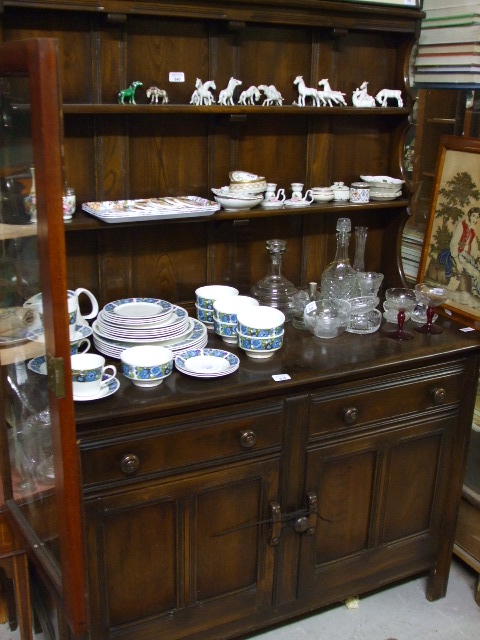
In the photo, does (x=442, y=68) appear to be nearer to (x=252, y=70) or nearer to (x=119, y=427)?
(x=252, y=70)

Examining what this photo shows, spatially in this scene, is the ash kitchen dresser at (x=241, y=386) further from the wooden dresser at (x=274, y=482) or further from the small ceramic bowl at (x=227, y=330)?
the small ceramic bowl at (x=227, y=330)

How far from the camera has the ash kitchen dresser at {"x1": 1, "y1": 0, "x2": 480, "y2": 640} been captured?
5.82 ft

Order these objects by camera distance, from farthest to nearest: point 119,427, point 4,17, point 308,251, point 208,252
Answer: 1. point 308,251
2. point 208,252
3. point 4,17
4. point 119,427

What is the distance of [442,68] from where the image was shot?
233 centimetres

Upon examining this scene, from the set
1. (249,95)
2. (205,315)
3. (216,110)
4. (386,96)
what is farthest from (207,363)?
(386,96)

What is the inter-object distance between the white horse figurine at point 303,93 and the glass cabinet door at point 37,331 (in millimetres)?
995

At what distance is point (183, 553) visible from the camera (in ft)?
6.15

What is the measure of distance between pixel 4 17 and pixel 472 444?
211 cm

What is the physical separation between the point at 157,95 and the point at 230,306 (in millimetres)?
632

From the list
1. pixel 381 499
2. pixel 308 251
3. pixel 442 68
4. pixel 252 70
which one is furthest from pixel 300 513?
pixel 442 68

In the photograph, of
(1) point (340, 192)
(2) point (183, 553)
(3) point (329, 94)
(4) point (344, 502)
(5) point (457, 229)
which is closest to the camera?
(2) point (183, 553)

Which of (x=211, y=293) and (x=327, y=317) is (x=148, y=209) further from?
(x=327, y=317)

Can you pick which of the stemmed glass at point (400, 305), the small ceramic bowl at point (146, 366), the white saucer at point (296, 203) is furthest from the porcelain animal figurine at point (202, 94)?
the stemmed glass at point (400, 305)

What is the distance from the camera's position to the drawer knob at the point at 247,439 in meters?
1.83
